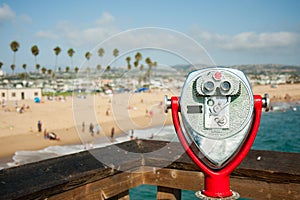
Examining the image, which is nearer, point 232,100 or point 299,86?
point 232,100

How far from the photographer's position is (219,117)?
1327 mm

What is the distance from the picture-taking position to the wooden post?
72.7 inches

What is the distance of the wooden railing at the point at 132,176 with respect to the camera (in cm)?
141

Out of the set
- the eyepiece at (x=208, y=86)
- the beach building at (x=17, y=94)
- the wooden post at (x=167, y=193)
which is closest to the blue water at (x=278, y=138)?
the wooden post at (x=167, y=193)

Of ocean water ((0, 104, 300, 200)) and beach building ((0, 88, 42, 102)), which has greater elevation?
beach building ((0, 88, 42, 102))

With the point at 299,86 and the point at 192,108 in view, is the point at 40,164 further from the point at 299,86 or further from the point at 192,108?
the point at 299,86

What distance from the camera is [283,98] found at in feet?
208

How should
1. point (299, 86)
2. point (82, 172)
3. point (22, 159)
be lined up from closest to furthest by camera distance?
point (82, 172), point (22, 159), point (299, 86)

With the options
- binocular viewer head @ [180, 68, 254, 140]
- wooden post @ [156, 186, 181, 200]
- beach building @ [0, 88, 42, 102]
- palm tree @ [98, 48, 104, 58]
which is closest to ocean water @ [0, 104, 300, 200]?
Result: wooden post @ [156, 186, 181, 200]

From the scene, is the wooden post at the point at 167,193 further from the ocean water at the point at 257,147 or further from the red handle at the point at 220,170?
the ocean water at the point at 257,147

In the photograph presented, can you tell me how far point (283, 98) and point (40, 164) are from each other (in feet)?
216

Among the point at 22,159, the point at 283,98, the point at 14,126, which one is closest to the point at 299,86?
the point at 283,98

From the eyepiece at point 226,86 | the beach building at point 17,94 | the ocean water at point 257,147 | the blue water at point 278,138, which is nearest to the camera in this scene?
the eyepiece at point 226,86

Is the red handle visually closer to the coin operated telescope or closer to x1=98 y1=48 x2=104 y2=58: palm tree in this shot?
the coin operated telescope
